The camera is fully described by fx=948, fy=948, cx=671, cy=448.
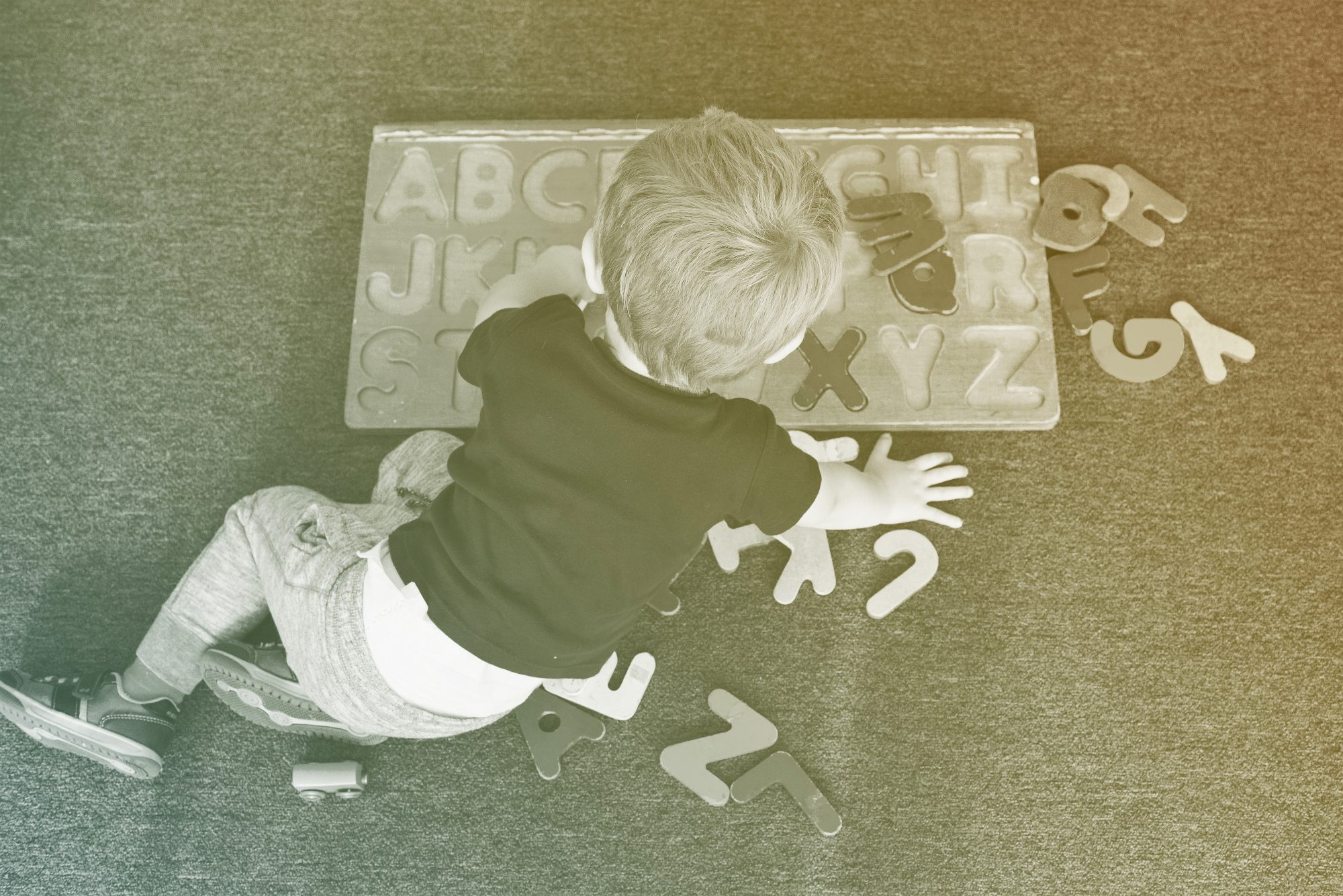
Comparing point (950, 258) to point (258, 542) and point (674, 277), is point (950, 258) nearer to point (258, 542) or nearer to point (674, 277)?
point (674, 277)

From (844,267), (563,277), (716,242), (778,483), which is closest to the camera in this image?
(716,242)

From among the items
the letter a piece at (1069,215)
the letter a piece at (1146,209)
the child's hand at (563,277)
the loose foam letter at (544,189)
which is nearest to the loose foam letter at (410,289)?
the loose foam letter at (544,189)

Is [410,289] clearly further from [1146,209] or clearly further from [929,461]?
[1146,209]

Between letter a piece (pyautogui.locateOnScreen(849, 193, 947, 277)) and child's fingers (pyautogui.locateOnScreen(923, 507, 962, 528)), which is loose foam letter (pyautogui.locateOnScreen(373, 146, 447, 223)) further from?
child's fingers (pyautogui.locateOnScreen(923, 507, 962, 528))

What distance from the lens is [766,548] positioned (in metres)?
1.05

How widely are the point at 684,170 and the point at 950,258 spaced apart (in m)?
0.58

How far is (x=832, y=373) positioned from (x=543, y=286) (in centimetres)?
36

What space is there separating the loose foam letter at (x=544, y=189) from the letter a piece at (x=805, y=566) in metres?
0.45

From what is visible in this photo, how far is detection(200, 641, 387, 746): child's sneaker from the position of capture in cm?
88

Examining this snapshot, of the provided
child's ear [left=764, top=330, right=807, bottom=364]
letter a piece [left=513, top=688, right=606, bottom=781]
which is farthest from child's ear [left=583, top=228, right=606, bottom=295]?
letter a piece [left=513, top=688, right=606, bottom=781]

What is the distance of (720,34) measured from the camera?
4.03 feet

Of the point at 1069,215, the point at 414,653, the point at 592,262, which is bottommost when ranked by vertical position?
the point at 414,653

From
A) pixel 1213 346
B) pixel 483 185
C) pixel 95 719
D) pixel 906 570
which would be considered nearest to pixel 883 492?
pixel 906 570

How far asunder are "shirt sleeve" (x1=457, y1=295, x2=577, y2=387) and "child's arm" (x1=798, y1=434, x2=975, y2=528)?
10.8 inches
